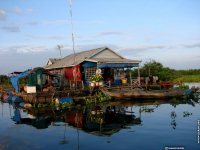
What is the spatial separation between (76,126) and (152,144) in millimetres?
6091

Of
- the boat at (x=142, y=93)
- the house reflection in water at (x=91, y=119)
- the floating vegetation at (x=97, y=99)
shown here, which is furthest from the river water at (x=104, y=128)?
the boat at (x=142, y=93)

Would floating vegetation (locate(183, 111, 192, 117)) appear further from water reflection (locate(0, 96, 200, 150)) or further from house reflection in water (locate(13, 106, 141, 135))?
house reflection in water (locate(13, 106, 141, 135))

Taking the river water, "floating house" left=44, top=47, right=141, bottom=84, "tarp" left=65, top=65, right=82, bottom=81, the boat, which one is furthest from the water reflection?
"tarp" left=65, top=65, right=82, bottom=81

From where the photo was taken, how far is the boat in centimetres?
2717

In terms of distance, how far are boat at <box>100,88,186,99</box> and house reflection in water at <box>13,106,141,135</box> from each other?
3.14m

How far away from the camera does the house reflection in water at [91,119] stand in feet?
54.0

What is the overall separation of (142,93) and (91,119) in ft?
31.8

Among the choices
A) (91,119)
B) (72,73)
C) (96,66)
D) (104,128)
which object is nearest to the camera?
(104,128)

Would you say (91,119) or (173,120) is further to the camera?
(91,119)

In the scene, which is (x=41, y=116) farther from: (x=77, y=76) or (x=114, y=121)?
(x=77, y=76)

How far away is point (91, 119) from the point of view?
19.0m

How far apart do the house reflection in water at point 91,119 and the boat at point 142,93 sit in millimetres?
3138

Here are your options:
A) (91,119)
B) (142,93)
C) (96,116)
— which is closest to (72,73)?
(142,93)

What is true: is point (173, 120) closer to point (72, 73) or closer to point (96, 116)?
point (96, 116)
